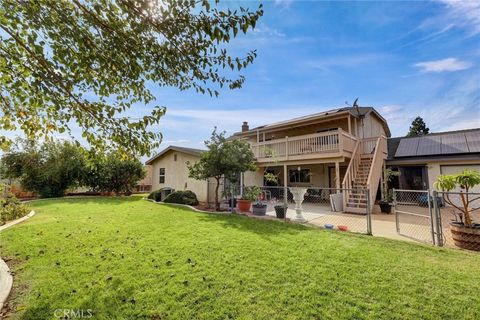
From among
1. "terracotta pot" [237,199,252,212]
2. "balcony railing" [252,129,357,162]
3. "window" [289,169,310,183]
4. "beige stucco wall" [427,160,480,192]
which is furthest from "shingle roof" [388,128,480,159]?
"terracotta pot" [237,199,252,212]

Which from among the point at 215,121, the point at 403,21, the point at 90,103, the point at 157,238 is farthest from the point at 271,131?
the point at 90,103

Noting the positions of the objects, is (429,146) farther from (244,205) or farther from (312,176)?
(244,205)

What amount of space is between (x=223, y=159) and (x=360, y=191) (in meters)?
6.54

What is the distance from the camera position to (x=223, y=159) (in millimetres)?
10156

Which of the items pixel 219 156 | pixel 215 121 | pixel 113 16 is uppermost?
pixel 215 121

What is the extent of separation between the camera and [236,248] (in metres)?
4.88

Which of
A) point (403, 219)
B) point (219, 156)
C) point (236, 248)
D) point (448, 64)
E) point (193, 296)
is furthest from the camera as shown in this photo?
point (448, 64)

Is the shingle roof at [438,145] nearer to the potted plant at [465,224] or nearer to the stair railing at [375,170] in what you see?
the stair railing at [375,170]

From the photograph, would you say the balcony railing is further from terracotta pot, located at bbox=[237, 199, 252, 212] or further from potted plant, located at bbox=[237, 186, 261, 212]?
terracotta pot, located at bbox=[237, 199, 252, 212]

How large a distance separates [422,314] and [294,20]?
641 centimetres

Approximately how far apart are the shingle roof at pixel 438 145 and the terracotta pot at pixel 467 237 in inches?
387

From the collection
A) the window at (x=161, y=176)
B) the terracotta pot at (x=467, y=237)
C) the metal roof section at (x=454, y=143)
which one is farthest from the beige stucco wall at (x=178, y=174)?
the metal roof section at (x=454, y=143)

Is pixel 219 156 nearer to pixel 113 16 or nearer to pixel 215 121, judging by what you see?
pixel 215 121

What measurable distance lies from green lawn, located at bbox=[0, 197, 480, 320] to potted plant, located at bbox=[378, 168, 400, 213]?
17.5 feet
